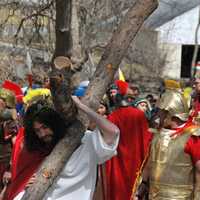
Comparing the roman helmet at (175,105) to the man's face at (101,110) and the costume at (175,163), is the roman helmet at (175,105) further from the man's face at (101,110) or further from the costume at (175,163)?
the man's face at (101,110)

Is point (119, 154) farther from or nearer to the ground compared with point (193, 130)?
nearer to the ground

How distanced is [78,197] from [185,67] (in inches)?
→ 1119

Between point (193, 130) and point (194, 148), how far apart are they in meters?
0.17

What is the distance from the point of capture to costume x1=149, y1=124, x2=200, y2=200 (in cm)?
448

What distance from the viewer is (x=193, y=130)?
4566mm

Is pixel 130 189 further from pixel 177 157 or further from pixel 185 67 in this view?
pixel 185 67

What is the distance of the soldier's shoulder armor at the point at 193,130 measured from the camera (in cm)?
452

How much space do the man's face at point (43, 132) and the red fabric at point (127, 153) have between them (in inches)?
31.3

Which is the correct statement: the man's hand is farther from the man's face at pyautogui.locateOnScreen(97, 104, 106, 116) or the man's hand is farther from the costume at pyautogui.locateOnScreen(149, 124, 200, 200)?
the man's face at pyautogui.locateOnScreen(97, 104, 106, 116)

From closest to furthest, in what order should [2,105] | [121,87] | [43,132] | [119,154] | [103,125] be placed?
[103,125] < [43,132] < [119,154] < [2,105] < [121,87]

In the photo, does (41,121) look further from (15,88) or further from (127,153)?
(15,88)

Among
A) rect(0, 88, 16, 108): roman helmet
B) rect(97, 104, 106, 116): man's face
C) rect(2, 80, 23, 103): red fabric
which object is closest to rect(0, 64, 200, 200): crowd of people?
rect(97, 104, 106, 116): man's face

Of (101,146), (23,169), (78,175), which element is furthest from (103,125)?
(23,169)

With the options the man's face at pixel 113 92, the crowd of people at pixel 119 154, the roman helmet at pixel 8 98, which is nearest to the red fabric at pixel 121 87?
the man's face at pixel 113 92
